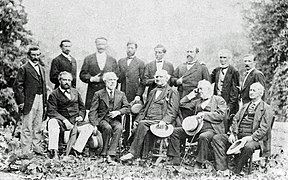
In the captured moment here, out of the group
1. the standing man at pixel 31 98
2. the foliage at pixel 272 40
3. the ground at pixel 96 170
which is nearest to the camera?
the ground at pixel 96 170

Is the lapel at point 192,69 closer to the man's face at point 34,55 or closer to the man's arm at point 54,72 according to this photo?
the man's arm at point 54,72

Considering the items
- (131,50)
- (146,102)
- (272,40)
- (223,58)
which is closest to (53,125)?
(146,102)

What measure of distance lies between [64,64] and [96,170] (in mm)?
1708

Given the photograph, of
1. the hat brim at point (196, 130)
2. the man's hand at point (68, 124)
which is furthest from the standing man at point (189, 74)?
the man's hand at point (68, 124)

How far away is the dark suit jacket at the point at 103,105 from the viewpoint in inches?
255

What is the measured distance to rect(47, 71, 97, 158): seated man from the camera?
247 inches

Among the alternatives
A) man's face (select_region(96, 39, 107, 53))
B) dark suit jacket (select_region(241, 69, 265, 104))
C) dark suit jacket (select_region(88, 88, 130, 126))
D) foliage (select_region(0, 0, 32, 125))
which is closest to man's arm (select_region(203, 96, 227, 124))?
dark suit jacket (select_region(241, 69, 265, 104))

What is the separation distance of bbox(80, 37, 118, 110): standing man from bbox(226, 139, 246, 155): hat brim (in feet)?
6.88

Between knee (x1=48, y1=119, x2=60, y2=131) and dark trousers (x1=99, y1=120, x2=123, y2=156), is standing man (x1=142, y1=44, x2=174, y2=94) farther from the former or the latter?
knee (x1=48, y1=119, x2=60, y2=131)

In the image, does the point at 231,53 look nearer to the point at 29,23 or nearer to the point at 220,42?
the point at 220,42

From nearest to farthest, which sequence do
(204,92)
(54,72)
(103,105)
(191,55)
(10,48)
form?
1. (204,92)
2. (103,105)
3. (54,72)
4. (191,55)
5. (10,48)

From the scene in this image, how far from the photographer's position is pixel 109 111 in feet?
21.3

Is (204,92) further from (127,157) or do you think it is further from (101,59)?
(101,59)

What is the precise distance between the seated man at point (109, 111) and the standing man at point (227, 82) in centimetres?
141
